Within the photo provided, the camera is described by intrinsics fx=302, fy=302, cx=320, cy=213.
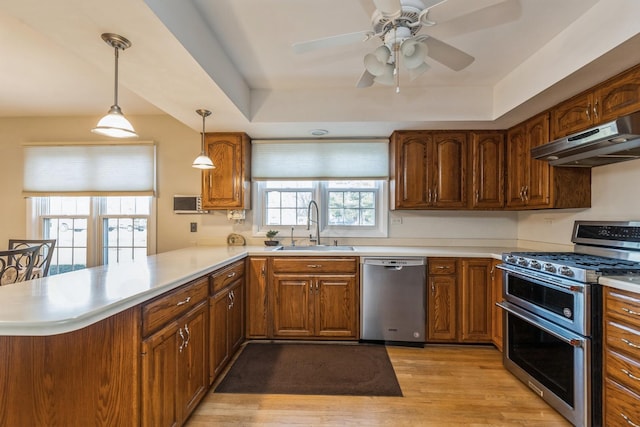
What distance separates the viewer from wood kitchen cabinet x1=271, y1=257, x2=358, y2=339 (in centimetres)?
292

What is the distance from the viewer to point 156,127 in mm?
3498

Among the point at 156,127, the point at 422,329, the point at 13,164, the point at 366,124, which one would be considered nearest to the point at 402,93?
the point at 366,124

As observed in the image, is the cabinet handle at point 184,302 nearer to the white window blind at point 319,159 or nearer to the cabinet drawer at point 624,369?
the white window blind at point 319,159

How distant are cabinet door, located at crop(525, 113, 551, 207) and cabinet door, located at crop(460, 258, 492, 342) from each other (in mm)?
683

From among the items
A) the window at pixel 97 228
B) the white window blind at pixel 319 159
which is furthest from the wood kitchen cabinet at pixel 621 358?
the window at pixel 97 228

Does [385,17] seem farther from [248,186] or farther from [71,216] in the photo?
[71,216]

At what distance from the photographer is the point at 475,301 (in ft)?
9.31

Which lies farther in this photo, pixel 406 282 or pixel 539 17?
pixel 406 282

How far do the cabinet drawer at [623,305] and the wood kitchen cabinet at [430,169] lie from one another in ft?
5.26

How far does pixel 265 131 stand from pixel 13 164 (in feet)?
9.93

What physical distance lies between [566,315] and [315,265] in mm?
1895

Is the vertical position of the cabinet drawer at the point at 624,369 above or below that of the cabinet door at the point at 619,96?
below

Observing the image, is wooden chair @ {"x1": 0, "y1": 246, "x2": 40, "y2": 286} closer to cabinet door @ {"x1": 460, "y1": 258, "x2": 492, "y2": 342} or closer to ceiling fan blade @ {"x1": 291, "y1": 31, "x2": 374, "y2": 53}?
ceiling fan blade @ {"x1": 291, "y1": 31, "x2": 374, "y2": 53}

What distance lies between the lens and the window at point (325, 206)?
3.57m
